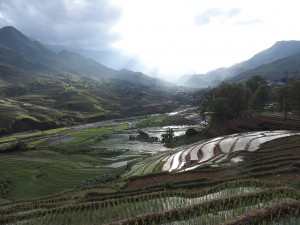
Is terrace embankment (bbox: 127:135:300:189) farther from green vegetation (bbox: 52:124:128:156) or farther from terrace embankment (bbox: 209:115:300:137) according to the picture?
green vegetation (bbox: 52:124:128:156)

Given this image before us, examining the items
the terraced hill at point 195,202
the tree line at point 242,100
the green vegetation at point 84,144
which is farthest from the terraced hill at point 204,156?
the tree line at point 242,100

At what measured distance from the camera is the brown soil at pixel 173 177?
116 ft

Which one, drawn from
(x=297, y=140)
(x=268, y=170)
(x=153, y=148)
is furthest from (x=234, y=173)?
(x=153, y=148)

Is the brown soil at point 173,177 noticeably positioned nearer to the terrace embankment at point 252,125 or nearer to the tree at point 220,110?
the terrace embankment at point 252,125

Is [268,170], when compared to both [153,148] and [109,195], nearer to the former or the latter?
[109,195]

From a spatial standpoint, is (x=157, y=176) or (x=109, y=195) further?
(x=157, y=176)

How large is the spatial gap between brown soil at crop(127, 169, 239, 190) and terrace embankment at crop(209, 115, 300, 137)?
49.8 m

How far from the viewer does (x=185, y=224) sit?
17859 millimetres

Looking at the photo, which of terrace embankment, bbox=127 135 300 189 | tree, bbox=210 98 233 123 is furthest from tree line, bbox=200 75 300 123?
terrace embankment, bbox=127 135 300 189

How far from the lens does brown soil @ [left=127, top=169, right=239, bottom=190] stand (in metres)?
35.5

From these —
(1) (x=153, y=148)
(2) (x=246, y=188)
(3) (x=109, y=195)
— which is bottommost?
(1) (x=153, y=148)

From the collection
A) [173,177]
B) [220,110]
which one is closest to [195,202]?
[173,177]

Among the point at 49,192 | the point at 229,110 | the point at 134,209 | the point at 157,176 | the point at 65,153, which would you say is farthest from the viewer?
the point at 229,110

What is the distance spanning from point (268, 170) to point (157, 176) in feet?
45.2
